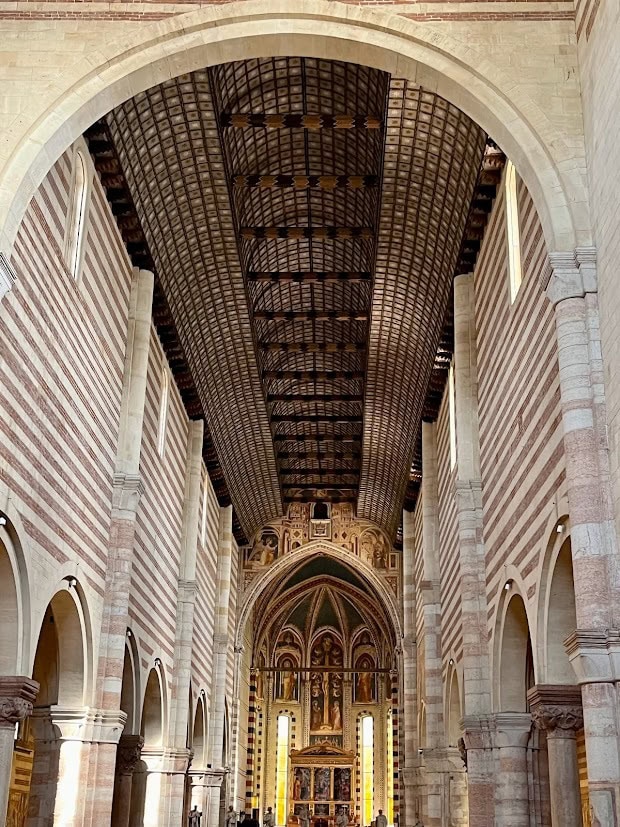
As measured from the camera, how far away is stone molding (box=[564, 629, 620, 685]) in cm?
1042

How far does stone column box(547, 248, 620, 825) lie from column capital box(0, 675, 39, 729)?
25.0 feet

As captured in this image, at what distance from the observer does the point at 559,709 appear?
1416cm

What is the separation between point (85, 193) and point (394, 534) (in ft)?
92.1

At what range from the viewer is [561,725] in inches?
557

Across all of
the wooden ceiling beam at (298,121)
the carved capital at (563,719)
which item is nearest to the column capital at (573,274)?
the carved capital at (563,719)

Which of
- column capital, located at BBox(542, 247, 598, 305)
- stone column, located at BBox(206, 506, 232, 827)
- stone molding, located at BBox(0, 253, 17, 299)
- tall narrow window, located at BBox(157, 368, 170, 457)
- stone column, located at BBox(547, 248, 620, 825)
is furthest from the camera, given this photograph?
stone column, located at BBox(206, 506, 232, 827)

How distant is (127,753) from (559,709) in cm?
1126

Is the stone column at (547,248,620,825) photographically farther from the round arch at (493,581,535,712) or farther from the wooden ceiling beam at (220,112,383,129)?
the wooden ceiling beam at (220,112,383,129)

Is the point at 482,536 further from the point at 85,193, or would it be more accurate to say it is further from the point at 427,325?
the point at 85,193

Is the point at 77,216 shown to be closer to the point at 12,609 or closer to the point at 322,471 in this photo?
the point at 12,609

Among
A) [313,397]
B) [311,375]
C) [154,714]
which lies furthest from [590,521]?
[313,397]

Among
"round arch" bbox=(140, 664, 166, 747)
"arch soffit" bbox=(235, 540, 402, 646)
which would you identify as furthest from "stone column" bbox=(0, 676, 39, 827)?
"arch soffit" bbox=(235, 540, 402, 646)

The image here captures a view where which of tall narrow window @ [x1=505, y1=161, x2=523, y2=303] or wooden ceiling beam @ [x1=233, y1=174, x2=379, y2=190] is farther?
wooden ceiling beam @ [x1=233, y1=174, x2=379, y2=190]

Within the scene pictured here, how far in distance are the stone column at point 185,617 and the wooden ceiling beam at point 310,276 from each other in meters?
6.03
